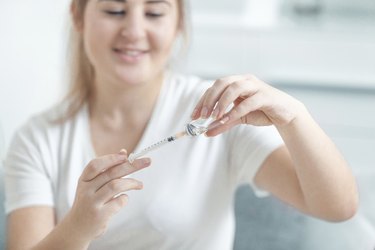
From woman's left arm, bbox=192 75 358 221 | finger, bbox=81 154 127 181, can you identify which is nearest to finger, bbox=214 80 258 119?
woman's left arm, bbox=192 75 358 221

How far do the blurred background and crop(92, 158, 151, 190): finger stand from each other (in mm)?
321

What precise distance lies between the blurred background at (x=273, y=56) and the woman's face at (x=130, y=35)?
14cm

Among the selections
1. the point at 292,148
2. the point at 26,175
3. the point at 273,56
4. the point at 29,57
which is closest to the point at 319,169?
the point at 292,148

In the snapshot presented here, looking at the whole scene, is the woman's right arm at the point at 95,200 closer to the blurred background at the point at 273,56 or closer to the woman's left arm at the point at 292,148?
the woman's left arm at the point at 292,148

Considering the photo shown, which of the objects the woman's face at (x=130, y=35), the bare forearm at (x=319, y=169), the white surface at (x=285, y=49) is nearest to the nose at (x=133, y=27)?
the woman's face at (x=130, y=35)

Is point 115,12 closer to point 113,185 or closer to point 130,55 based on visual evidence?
point 130,55

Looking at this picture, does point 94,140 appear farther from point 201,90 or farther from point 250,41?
point 250,41

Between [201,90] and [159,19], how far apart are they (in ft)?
0.35

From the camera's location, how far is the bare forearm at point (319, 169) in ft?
2.05

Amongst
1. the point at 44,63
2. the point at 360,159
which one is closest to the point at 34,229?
the point at 44,63

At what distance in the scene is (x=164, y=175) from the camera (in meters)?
0.73

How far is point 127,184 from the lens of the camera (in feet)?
1.89

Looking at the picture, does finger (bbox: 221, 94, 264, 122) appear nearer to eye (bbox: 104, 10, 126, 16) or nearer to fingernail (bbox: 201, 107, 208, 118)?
fingernail (bbox: 201, 107, 208, 118)

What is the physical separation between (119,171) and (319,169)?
0.21 m
